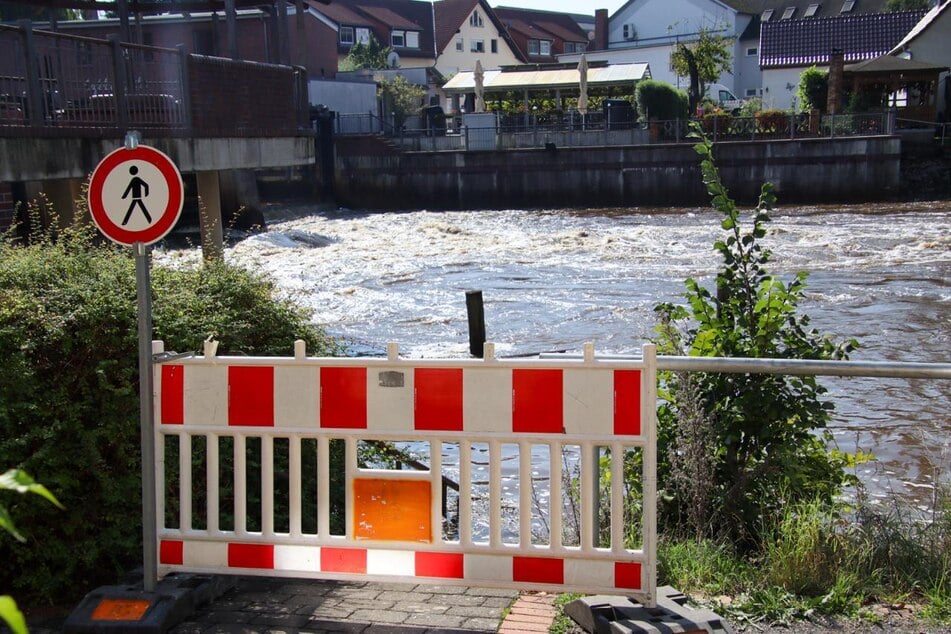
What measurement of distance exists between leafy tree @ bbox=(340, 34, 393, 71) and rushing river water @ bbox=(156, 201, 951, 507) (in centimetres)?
4044

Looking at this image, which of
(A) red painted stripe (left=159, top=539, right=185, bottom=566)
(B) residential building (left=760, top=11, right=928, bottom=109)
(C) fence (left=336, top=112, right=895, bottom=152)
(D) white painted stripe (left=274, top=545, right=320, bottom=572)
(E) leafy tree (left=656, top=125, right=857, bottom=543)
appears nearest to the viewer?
(D) white painted stripe (left=274, top=545, right=320, bottom=572)

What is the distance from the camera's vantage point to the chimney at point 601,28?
86750mm

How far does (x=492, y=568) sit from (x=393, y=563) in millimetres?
417

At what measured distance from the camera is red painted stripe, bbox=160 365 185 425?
5027 mm

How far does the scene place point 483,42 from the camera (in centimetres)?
9494

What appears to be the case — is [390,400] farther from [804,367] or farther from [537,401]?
[804,367]

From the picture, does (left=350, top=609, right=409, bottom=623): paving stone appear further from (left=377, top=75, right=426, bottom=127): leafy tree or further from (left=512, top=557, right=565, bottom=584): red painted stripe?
(left=377, top=75, right=426, bottom=127): leafy tree

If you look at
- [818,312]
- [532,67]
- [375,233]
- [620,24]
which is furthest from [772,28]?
[818,312]

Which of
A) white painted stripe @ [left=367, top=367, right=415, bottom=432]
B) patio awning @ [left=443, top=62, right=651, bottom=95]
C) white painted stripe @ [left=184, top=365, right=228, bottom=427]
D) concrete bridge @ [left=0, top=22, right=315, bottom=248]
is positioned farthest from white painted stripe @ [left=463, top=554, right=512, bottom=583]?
patio awning @ [left=443, top=62, right=651, bottom=95]

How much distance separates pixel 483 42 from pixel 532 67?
29214 mm

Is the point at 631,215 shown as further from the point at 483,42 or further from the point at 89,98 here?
the point at 483,42

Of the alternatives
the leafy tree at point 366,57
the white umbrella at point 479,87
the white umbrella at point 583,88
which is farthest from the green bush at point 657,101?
the leafy tree at point 366,57

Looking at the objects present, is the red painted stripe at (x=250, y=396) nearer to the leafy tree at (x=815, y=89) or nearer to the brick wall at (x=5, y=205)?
the brick wall at (x=5, y=205)

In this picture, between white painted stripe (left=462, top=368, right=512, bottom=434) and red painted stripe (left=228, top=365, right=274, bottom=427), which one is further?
red painted stripe (left=228, top=365, right=274, bottom=427)
